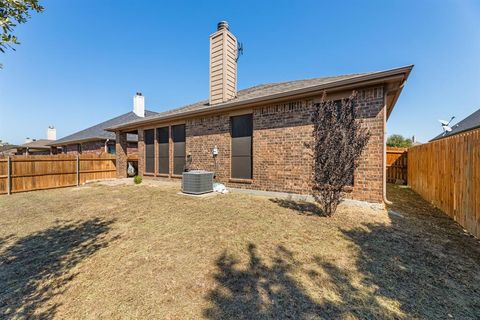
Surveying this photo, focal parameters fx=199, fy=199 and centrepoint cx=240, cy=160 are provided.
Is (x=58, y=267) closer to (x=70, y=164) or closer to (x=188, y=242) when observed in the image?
(x=188, y=242)

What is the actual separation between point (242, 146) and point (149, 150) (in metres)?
6.47

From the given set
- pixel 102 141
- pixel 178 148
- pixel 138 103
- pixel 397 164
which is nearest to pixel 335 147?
pixel 178 148

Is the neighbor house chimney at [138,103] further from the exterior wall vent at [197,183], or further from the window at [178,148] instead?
the exterior wall vent at [197,183]

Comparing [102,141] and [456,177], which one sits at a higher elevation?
[102,141]

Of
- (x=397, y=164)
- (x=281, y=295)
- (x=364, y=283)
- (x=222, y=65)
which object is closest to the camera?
(x=281, y=295)

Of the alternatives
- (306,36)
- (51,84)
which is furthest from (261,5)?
(51,84)

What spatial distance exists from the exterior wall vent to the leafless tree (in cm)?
411

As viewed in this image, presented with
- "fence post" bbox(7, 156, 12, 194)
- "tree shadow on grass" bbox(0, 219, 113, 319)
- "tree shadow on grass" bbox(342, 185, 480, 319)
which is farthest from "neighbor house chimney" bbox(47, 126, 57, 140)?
"tree shadow on grass" bbox(342, 185, 480, 319)

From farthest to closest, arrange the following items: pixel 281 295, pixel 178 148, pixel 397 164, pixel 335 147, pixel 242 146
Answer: pixel 397 164, pixel 178 148, pixel 242 146, pixel 335 147, pixel 281 295

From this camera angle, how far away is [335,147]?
460 cm

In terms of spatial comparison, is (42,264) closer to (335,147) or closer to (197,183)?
(197,183)

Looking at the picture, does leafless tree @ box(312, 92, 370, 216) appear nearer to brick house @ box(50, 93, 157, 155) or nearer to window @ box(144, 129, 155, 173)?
window @ box(144, 129, 155, 173)

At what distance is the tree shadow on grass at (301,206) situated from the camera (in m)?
5.17

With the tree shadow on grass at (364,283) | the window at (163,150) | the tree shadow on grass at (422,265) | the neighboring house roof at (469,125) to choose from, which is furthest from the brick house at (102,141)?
the neighboring house roof at (469,125)
